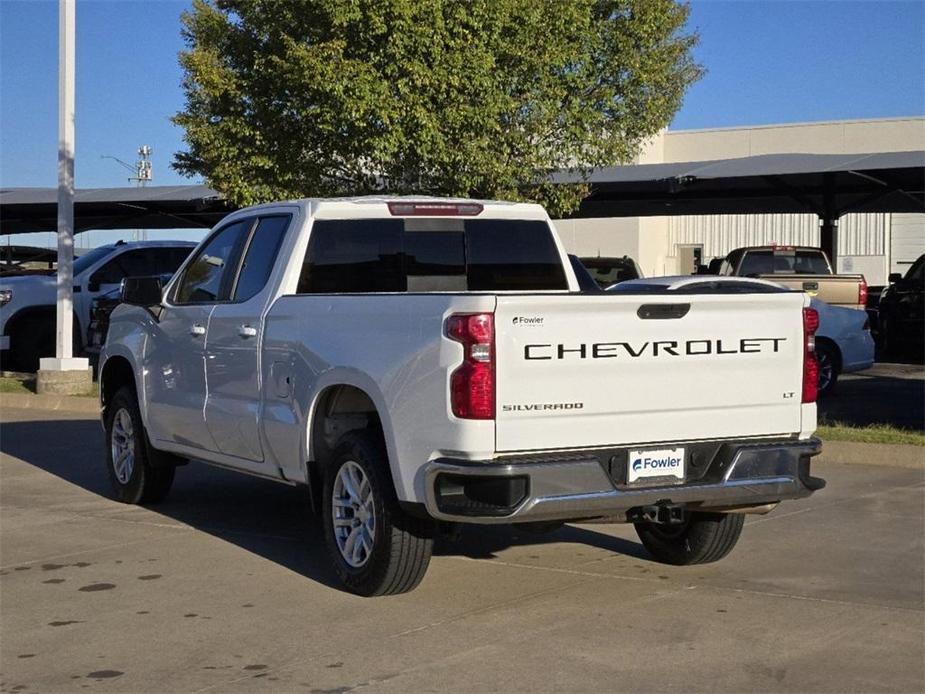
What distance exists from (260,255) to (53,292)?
1252 cm

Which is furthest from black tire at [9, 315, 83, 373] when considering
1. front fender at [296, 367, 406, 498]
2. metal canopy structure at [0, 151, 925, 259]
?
front fender at [296, 367, 406, 498]

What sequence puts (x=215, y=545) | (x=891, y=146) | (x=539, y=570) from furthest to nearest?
(x=891, y=146), (x=215, y=545), (x=539, y=570)

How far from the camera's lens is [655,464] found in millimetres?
6258

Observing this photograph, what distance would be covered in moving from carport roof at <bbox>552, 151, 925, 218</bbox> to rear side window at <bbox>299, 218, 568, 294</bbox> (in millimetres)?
14186

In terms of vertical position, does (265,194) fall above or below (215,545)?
above

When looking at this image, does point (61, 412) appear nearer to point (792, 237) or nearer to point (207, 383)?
point (207, 383)


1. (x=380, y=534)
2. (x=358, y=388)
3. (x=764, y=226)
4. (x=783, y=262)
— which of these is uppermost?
(x=764, y=226)

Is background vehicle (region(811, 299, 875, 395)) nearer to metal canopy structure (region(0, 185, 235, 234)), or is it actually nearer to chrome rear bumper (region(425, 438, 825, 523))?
chrome rear bumper (region(425, 438, 825, 523))

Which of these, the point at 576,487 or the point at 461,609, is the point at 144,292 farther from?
the point at 576,487

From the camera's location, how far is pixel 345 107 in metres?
16.7

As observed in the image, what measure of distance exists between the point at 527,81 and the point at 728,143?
41750 millimetres

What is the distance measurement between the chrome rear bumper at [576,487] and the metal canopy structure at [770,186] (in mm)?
16390

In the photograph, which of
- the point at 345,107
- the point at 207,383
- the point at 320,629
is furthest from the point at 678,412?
the point at 345,107

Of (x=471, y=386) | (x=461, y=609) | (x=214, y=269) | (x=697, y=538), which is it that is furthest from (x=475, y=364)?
(x=214, y=269)
